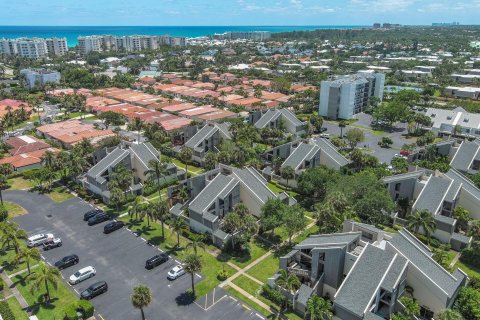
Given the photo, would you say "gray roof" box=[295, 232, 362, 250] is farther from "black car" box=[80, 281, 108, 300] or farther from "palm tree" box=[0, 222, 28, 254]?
"palm tree" box=[0, 222, 28, 254]

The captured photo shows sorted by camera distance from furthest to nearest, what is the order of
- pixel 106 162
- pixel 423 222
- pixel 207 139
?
pixel 207 139, pixel 106 162, pixel 423 222

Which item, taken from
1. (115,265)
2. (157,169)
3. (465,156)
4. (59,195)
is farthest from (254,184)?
(465,156)

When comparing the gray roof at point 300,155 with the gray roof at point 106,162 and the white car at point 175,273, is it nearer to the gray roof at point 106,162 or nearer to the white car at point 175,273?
the gray roof at point 106,162

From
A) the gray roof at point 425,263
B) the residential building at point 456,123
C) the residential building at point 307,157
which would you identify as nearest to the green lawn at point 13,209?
the residential building at point 307,157

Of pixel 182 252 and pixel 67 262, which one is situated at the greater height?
pixel 67 262

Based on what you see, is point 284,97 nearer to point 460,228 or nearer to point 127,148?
point 127,148

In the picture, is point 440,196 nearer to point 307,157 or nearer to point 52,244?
point 307,157

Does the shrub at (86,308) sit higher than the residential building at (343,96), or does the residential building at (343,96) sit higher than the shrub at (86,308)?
the residential building at (343,96)

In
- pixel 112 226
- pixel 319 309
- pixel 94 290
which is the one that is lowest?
pixel 94 290
